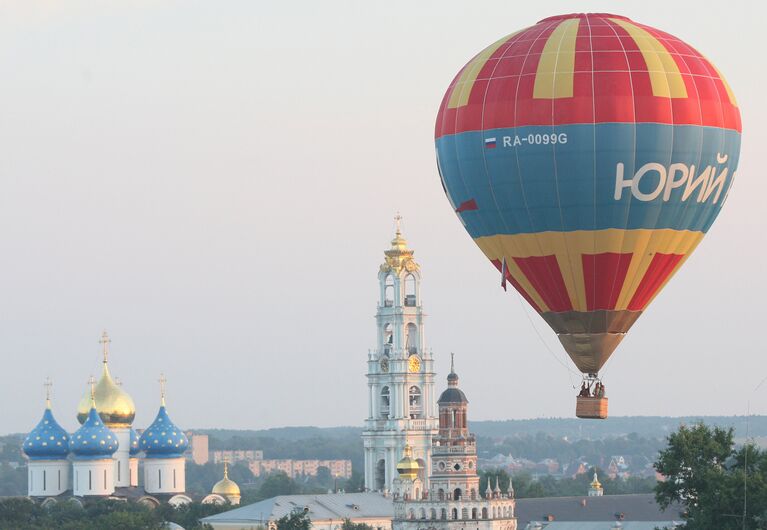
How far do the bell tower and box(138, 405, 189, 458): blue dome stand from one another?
8.71 m

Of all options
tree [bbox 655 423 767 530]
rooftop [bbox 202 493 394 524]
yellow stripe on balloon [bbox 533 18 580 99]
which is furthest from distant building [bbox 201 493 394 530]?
yellow stripe on balloon [bbox 533 18 580 99]

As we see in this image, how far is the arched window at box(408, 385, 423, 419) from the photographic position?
120m

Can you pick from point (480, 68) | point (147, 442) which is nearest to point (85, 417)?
point (147, 442)

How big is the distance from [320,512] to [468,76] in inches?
2708

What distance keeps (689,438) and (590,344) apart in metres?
13.1

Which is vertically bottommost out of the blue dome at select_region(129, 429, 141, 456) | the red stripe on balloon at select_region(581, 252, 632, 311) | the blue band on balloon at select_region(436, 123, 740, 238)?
the blue dome at select_region(129, 429, 141, 456)

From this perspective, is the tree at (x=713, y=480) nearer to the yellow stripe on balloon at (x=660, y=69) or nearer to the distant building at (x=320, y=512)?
the yellow stripe on balloon at (x=660, y=69)

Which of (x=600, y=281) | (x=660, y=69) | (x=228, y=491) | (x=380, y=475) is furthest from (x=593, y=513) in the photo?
(x=660, y=69)

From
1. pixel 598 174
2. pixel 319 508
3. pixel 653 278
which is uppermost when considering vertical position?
pixel 598 174

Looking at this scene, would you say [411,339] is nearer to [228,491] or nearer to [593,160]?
[228,491]

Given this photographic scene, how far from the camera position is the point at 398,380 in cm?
11981

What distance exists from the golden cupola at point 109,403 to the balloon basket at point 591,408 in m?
73.6

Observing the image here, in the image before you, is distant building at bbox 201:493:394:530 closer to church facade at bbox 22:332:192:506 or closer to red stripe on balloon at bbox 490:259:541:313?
church facade at bbox 22:332:192:506

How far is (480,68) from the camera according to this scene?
4750cm
